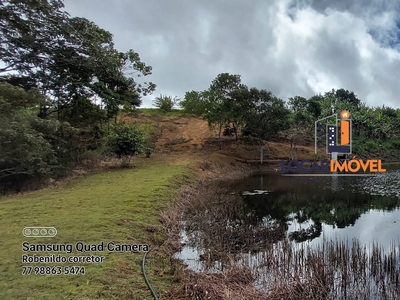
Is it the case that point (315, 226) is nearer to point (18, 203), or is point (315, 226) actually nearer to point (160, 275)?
point (160, 275)

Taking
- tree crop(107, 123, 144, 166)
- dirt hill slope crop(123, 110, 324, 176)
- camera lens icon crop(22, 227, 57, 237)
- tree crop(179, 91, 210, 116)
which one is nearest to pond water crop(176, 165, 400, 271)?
camera lens icon crop(22, 227, 57, 237)

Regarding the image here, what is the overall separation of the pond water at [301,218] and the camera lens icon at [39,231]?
2383 millimetres

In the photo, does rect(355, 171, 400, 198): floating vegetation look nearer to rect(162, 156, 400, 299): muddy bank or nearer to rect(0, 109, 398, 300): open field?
rect(0, 109, 398, 300): open field

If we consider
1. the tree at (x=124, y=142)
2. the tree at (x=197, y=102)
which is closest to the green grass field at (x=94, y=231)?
the tree at (x=124, y=142)

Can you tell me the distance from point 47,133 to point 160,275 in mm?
8406

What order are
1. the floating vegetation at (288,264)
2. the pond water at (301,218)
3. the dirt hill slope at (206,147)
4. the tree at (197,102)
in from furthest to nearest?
1. the tree at (197,102)
2. the dirt hill slope at (206,147)
3. the pond water at (301,218)
4. the floating vegetation at (288,264)

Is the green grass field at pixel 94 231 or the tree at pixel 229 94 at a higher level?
the tree at pixel 229 94

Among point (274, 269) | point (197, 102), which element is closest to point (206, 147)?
point (197, 102)

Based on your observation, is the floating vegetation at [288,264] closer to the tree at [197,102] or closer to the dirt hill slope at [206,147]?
the dirt hill slope at [206,147]

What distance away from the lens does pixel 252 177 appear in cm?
1853

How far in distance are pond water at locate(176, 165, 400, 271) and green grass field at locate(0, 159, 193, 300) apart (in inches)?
39.7

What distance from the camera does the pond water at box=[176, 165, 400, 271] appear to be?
246 inches

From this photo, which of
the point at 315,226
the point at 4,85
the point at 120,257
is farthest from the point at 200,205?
the point at 4,85

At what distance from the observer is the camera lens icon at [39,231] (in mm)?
5102
